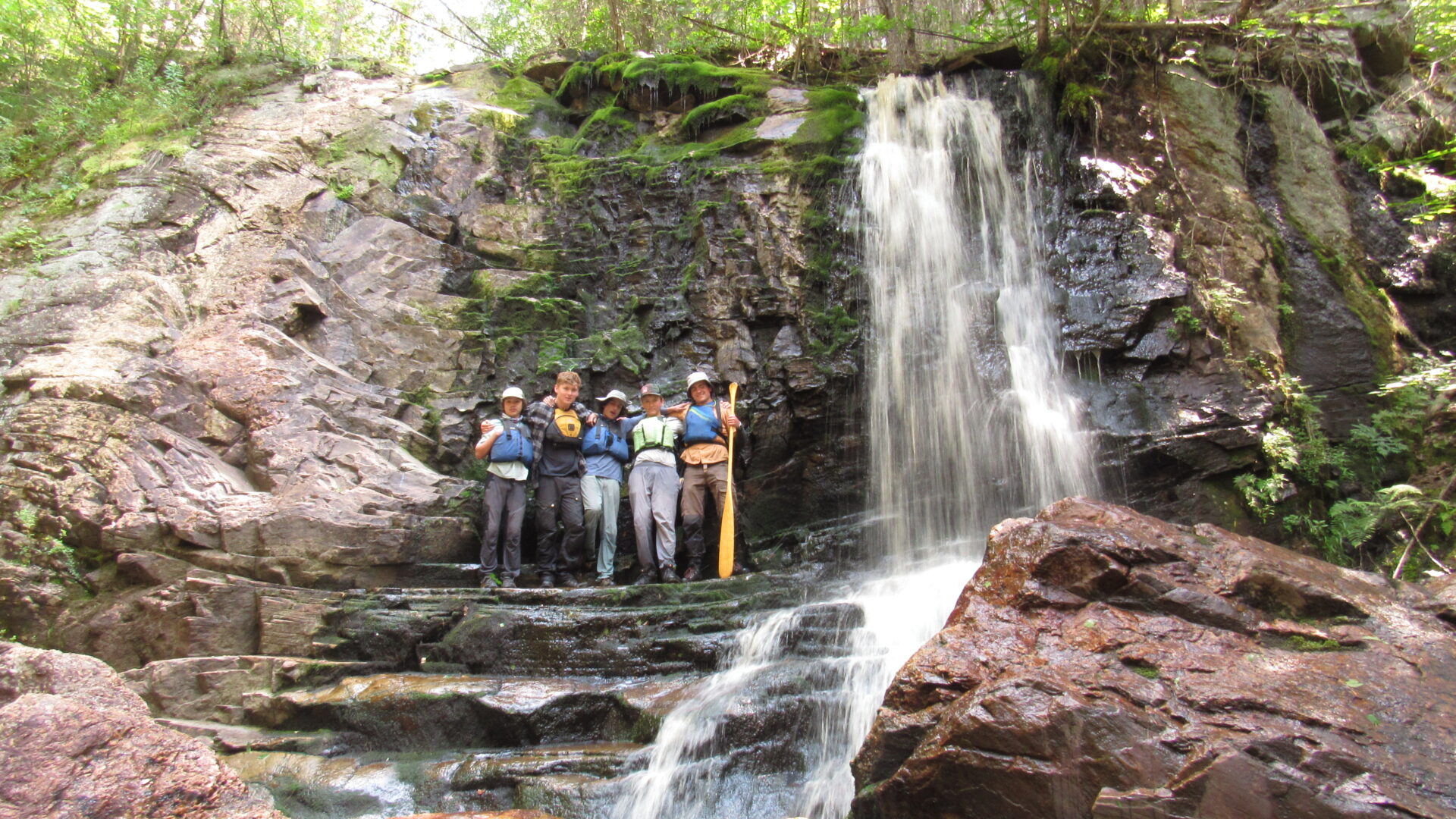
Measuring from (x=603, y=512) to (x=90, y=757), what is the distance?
483cm

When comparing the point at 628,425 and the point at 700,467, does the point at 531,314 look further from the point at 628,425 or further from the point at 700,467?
the point at 700,467

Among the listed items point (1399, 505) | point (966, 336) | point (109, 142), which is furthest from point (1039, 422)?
point (109, 142)

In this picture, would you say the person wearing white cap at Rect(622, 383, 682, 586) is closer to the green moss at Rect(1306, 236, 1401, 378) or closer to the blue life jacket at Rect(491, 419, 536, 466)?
the blue life jacket at Rect(491, 419, 536, 466)

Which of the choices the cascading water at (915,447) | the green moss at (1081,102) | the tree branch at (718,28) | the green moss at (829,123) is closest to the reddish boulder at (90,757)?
the cascading water at (915,447)

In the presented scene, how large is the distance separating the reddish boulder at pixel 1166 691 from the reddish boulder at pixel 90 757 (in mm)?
2827

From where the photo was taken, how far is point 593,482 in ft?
25.4

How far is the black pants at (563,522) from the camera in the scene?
7.59 meters

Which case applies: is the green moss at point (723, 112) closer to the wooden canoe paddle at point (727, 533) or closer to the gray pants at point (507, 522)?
the wooden canoe paddle at point (727, 533)

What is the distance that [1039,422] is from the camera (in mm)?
7785

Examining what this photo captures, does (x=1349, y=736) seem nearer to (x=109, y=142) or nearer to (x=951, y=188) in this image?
(x=951, y=188)

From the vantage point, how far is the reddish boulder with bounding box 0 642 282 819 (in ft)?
9.49

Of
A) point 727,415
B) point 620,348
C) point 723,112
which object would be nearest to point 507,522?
point 727,415

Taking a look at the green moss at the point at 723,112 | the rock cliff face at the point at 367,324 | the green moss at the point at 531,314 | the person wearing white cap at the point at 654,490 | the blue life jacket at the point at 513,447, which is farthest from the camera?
the green moss at the point at 723,112

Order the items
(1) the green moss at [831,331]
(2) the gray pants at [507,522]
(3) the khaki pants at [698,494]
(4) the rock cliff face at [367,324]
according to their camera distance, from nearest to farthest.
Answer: (4) the rock cliff face at [367,324] < (2) the gray pants at [507,522] < (3) the khaki pants at [698,494] < (1) the green moss at [831,331]
